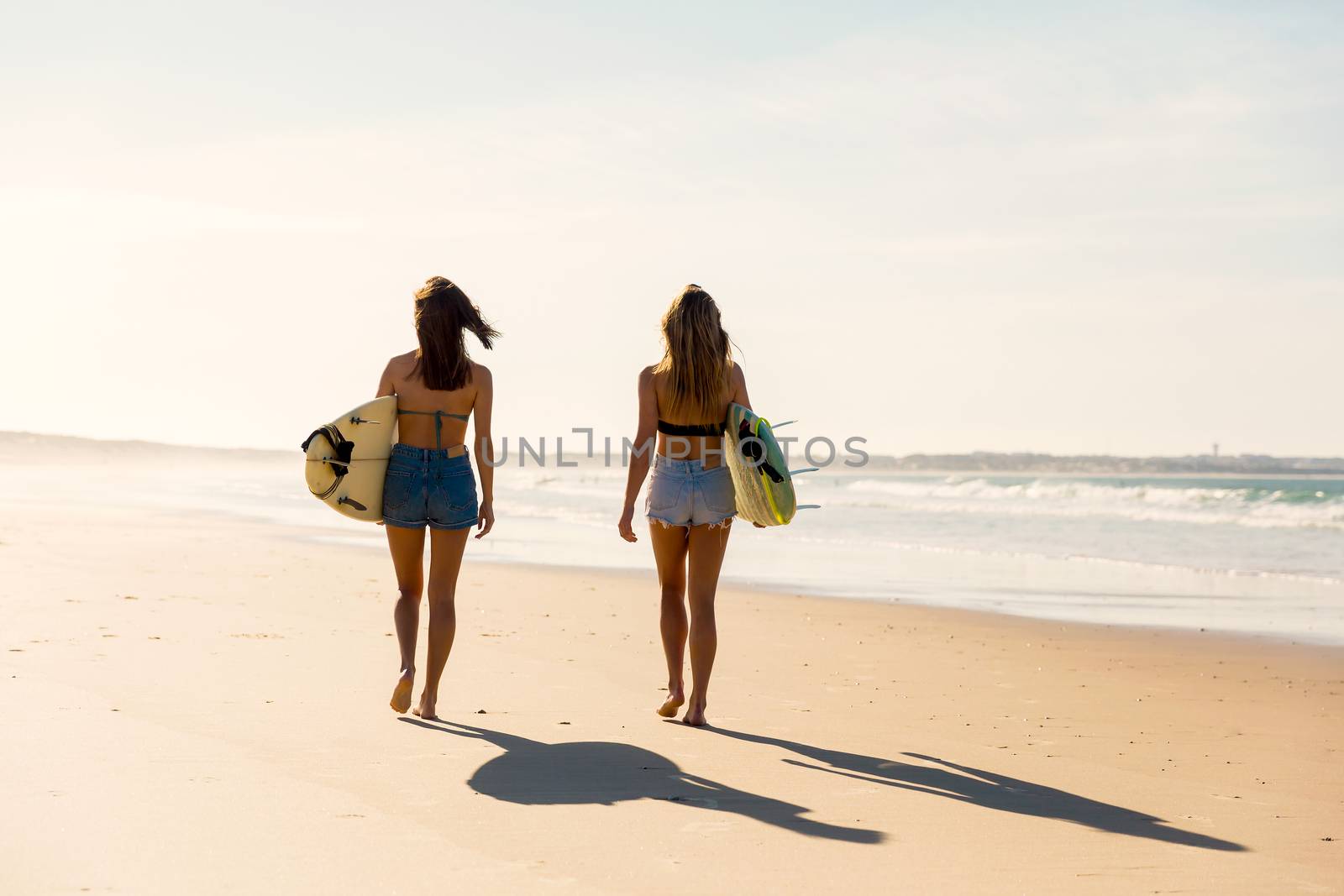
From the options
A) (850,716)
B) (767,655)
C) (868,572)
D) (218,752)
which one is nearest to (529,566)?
(868,572)

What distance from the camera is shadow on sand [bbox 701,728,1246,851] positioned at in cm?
378

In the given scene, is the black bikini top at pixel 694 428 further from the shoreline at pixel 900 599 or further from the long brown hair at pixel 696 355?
the shoreline at pixel 900 599

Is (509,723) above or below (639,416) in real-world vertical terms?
below

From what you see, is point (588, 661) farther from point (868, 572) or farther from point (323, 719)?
point (868, 572)

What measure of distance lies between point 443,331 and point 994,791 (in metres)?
2.82

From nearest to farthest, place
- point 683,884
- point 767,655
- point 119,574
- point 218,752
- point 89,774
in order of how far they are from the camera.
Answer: point 683,884 → point 89,774 → point 218,752 → point 767,655 → point 119,574

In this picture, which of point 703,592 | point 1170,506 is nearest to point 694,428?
point 703,592

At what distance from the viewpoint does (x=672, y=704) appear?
208 inches

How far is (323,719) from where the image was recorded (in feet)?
16.1

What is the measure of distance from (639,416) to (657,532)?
51 centimetres

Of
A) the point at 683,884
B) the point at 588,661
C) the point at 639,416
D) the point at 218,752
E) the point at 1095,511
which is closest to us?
the point at 683,884

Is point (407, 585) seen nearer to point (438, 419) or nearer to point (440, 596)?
point (440, 596)

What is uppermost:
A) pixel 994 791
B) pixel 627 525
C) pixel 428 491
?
pixel 428 491

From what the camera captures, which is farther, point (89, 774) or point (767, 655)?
point (767, 655)
